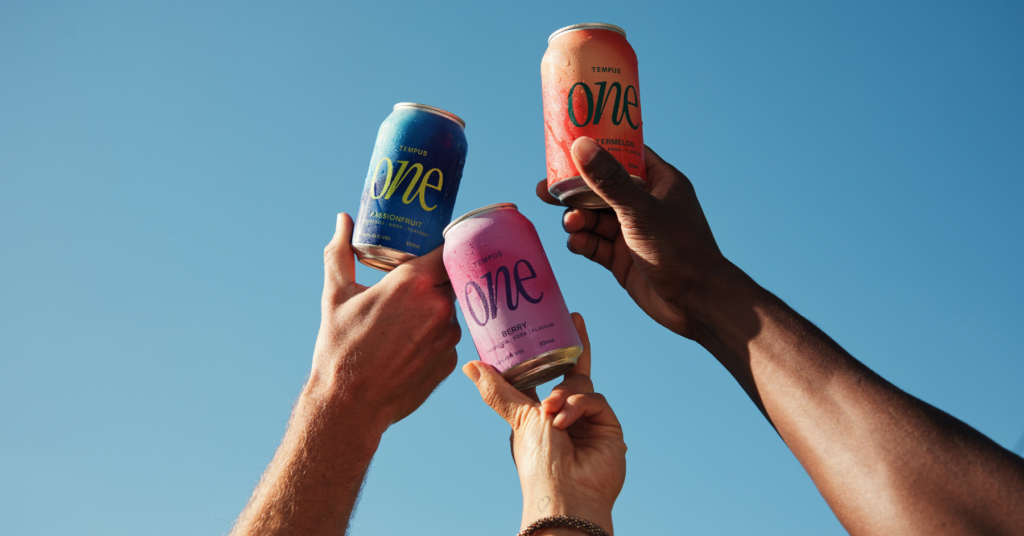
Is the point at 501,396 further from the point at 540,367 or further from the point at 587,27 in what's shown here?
the point at 587,27

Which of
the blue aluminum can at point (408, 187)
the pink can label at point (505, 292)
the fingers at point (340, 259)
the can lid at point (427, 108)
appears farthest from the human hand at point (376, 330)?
the can lid at point (427, 108)

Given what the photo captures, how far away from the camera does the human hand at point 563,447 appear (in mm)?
2197

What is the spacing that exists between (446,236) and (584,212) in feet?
2.29

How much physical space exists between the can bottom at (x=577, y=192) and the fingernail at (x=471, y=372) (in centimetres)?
78

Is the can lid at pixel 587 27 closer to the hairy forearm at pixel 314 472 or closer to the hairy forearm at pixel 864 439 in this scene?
the hairy forearm at pixel 864 439

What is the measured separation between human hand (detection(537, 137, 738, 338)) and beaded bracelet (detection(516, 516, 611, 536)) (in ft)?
2.99

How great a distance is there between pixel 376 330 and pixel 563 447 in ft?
3.17

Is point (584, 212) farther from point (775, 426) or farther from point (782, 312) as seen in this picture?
point (775, 426)

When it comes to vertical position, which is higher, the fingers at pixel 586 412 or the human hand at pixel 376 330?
the human hand at pixel 376 330

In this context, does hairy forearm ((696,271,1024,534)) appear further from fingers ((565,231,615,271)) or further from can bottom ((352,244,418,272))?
can bottom ((352,244,418,272))

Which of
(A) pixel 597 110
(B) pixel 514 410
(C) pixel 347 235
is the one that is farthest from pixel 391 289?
(A) pixel 597 110

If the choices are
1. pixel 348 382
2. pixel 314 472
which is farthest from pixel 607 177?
pixel 314 472

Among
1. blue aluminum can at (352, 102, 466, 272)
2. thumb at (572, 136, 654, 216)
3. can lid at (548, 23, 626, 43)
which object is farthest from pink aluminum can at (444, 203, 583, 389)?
can lid at (548, 23, 626, 43)

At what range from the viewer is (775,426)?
7.39 ft
